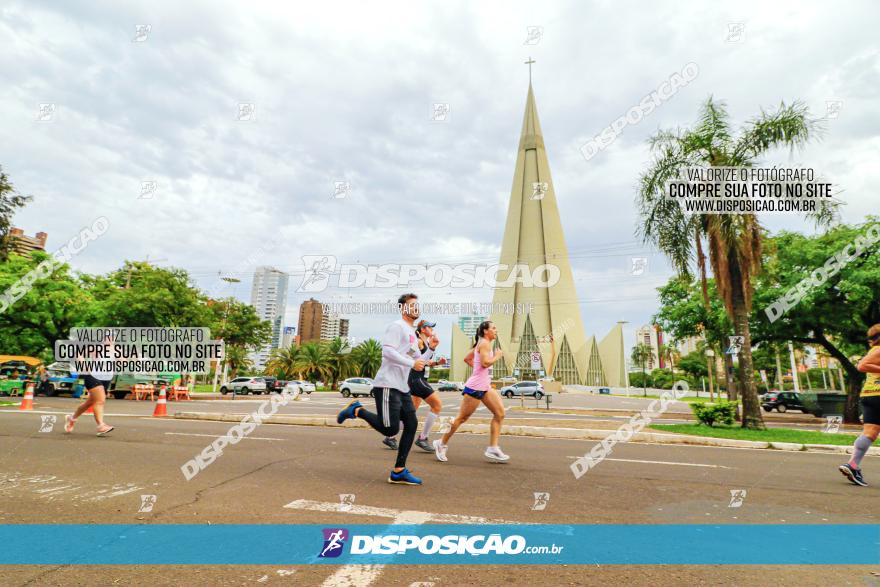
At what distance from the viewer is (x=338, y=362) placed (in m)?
54.6

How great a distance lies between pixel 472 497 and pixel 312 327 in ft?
338

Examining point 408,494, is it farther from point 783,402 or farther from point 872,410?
point 783,402

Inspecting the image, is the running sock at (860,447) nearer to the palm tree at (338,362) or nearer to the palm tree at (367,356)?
the palm tree at (338,362)

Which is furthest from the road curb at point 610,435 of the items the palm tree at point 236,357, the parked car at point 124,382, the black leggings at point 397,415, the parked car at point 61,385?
the palm tree at point 236,357

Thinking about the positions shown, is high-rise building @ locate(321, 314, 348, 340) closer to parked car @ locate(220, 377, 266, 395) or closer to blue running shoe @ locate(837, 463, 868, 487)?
parked car @ locate(220, 377, 266, 395)

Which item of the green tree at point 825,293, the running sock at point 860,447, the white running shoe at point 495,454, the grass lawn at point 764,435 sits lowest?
the grass lawn at point 764,435

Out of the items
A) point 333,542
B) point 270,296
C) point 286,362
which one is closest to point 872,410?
point 333,542

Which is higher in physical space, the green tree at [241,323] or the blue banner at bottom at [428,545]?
the green tree at [241,323]

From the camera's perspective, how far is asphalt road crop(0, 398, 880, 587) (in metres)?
2.62

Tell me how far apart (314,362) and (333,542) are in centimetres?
5170

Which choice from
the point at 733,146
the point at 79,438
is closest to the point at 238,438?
the point at 79,438

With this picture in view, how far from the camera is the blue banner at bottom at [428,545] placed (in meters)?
2.83

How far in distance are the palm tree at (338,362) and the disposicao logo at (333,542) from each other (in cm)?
5217

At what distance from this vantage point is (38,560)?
8.92ft
